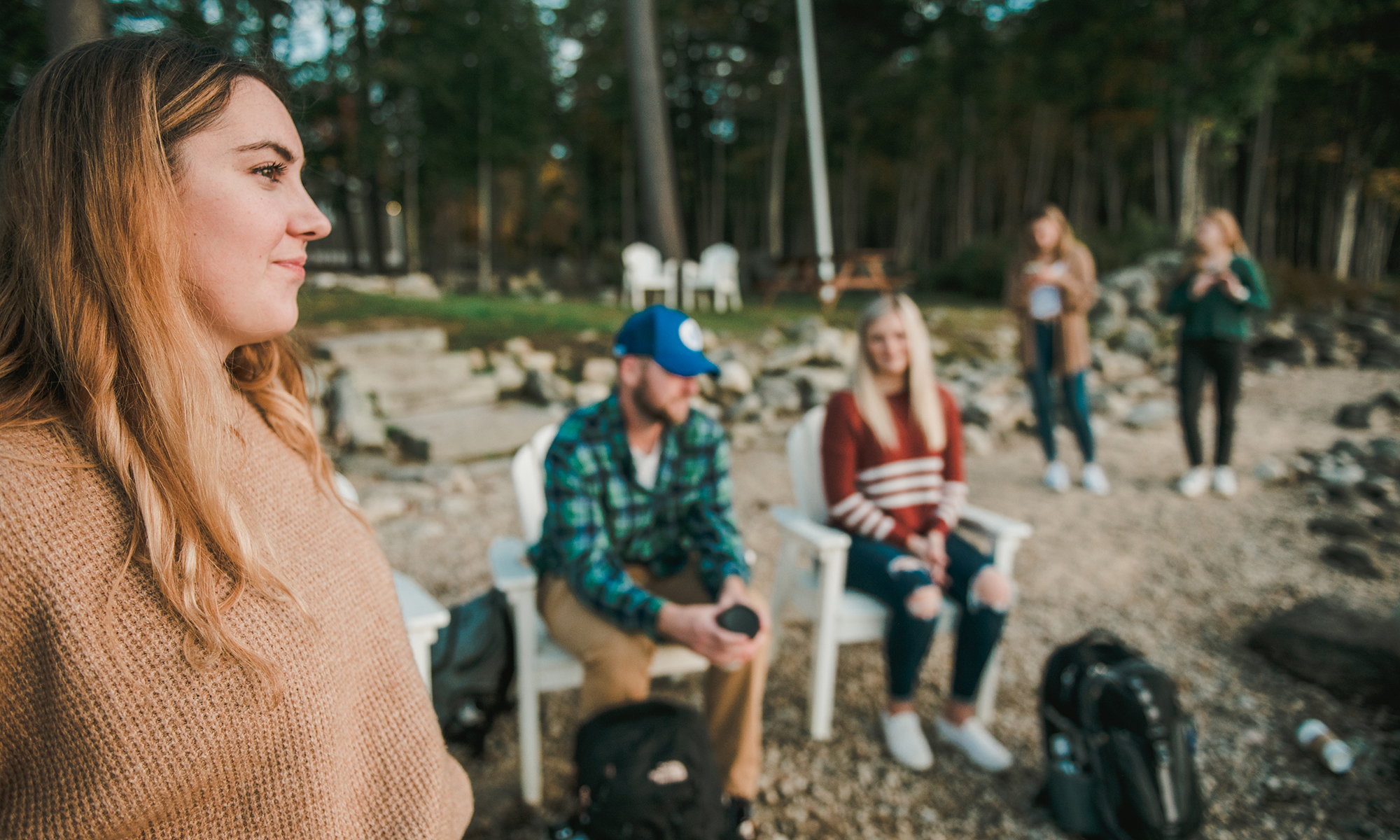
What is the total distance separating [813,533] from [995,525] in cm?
67

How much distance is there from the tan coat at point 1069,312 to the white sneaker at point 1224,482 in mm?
1211

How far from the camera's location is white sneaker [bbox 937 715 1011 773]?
249 cm

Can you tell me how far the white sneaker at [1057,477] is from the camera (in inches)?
212

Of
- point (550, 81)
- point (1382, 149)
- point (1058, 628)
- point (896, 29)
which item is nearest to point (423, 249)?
point (550, 81)

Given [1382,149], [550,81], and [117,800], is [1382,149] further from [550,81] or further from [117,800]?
[117,800]

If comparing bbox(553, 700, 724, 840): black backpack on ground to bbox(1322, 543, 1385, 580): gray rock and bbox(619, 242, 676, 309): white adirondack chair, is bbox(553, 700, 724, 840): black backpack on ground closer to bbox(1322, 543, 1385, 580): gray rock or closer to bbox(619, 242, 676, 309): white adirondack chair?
bbox(1322, 543, 1385, 580): gray rock

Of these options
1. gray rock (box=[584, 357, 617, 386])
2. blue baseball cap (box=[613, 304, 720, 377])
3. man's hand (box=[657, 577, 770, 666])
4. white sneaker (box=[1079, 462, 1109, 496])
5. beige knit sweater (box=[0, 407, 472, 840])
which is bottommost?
white sneaker (box=[1079, 462, 1109, 496])

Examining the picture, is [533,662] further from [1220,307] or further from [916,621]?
[1220,307]

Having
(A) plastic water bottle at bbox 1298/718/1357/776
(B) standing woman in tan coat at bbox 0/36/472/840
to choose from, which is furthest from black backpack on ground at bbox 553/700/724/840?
(A) plastic water bottle at bbox 1298/718/1357/776

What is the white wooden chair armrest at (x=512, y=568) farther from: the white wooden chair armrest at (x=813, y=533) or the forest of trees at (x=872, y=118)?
the forest of trees at (x=872, y=118)

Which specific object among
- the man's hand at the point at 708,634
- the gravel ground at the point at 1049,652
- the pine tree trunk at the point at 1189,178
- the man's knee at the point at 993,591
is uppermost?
the pine tree trunk at the point at 1189,178

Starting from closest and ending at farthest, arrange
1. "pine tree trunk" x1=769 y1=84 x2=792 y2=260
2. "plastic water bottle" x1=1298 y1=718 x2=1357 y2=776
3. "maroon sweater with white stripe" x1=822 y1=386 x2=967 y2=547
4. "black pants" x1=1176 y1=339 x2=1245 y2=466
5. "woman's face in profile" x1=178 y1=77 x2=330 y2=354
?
"woman's face in profile" x1=178 y1=77 x2=330 y2=354 < "plastic water bottle" x1=1298 y1=718 x2=1357 y2=776 < "maroon sweater with white stripe" x1=822 y1=386 x2=967 y2=547 < "black pants" x1=1176 y1=339 x2=1245 y2=466 < "pine tree trunk" x1=769 y1=84 x2=792 y2=260

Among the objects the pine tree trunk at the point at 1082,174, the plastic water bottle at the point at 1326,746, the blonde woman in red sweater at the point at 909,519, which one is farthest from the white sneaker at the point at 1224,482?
the pine tree trunk at the point at 1082,174

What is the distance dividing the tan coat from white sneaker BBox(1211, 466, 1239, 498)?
3.97 feet
